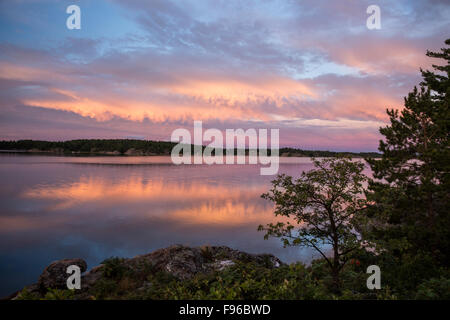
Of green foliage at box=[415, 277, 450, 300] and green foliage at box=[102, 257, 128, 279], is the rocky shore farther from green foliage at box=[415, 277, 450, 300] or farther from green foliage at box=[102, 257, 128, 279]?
green foliage at box=[415, 277, 450, 300]

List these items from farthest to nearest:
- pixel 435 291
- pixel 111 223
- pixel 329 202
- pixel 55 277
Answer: pixel 111 223 → pixel 55 277 → pixel 329 202 → pixel 435 291

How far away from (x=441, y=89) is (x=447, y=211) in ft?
43.7

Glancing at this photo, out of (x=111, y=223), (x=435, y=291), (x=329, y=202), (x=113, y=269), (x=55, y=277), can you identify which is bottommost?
(x=111, y=223)

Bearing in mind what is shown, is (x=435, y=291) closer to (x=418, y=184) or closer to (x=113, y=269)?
(x=418, y=184)

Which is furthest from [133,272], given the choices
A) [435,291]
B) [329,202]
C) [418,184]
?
[418,184]

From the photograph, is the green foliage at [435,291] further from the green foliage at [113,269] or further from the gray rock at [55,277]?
the gray rock at [55,277]

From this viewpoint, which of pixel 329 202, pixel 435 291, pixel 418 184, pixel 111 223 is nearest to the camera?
pixel 435 291

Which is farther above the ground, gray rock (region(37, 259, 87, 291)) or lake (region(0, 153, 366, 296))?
gray rock (region(37, 259, 87, 291))

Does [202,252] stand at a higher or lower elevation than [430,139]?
lower

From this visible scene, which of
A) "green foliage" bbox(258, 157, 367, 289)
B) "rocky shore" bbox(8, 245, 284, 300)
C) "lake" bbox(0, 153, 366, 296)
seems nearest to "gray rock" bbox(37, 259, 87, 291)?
"rocky shore" bbox(8, 245, 284, 300)

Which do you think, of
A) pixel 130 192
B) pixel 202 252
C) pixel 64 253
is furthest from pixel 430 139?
pixel 130 192

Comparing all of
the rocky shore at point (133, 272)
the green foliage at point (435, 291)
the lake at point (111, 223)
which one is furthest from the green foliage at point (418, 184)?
the lake at point (111, 223)
